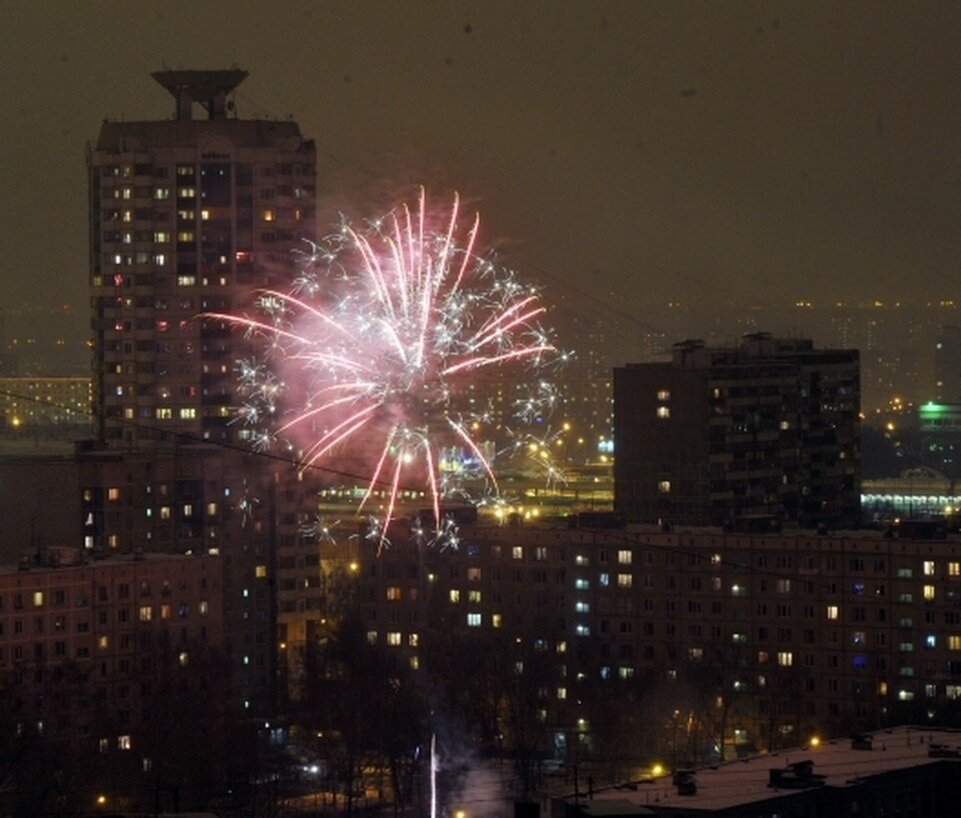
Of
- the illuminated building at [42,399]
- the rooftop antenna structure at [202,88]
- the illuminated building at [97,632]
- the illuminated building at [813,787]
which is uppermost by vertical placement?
the rooftop antenna structure at [202,88]

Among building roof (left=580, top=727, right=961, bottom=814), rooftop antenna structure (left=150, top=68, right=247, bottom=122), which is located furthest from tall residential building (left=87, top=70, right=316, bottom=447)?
building roof (left=580, top=727, right=961, bottom=814)

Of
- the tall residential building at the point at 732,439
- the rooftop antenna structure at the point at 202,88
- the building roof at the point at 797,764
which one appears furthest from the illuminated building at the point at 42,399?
the building roof at the point at 797,764

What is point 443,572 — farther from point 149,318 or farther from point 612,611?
point 149,318

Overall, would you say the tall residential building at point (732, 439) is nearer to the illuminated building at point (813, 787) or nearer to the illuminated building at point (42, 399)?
the illuminated building at point (813, 787)

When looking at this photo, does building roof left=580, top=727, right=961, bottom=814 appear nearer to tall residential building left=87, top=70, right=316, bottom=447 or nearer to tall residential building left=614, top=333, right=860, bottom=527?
tall residential building left=87, top=70, right=316, bottom=447

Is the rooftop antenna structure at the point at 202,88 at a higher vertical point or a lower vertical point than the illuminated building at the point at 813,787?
higher

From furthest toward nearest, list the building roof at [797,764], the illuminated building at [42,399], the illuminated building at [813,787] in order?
the illuminated building at [42,399] → the building roof at [797,764] → the illuminated building at [813,787]
